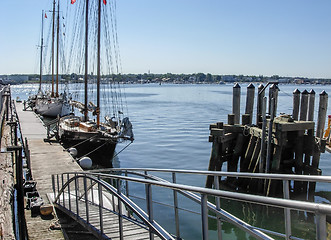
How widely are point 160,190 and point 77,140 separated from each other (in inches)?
350

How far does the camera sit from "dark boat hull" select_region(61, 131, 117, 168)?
2209cm

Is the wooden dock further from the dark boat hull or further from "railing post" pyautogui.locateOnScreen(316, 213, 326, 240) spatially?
"railing post" pyautogui.locateOnScreen(316, 213, 326, 240)

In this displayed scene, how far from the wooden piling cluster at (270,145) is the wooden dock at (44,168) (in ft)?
20.2

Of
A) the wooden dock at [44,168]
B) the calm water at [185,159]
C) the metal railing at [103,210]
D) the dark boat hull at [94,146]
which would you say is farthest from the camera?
the dark boat hull at [94,146]

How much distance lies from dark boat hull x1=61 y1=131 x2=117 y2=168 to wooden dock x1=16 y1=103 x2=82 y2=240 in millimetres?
1470

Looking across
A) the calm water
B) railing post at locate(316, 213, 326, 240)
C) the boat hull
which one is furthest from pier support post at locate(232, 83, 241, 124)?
the boat hull

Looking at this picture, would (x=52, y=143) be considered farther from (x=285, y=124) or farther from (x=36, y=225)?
(x=285, y=124)

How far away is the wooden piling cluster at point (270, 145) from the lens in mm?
12148

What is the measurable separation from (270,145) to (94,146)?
12.9m

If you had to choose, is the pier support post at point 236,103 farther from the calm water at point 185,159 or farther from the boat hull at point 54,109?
the boat hull at point 54,109

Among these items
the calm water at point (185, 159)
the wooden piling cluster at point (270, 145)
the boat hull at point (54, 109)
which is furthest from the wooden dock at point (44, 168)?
the boat hull at point (54, 109)

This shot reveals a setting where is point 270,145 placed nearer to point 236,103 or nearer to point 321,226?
point 236,103

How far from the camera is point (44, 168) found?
15625mm

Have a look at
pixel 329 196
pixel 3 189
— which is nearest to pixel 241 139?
pixel 329 196
